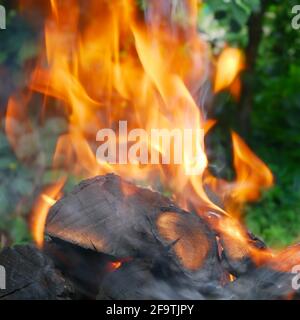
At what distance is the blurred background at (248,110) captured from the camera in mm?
3072

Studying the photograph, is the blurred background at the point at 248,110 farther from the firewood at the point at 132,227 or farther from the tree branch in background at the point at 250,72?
the firewood at the point at 132,227

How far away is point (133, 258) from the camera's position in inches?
74.8

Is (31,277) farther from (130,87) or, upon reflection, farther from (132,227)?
(130,87)

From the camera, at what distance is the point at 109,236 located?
6.27 feet

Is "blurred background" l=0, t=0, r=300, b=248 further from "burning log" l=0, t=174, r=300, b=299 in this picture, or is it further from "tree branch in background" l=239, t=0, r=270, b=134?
"burning log" l=0, t=174, r=300, b=299

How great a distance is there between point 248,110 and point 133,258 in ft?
6.99

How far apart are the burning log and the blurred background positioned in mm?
1078

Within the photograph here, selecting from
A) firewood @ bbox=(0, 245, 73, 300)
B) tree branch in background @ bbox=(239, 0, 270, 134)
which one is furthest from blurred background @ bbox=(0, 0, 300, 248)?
firewood @ bbox=(0, 245, 73, 300)

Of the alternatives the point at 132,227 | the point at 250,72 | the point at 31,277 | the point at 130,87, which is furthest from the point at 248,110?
the point at 31,277

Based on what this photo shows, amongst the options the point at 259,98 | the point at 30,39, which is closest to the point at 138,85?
the point at 30,39

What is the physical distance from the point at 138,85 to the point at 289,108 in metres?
1.25

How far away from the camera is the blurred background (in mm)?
3072

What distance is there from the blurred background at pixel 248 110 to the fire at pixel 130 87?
72mm

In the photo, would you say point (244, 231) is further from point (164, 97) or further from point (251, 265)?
point (164, 97)
